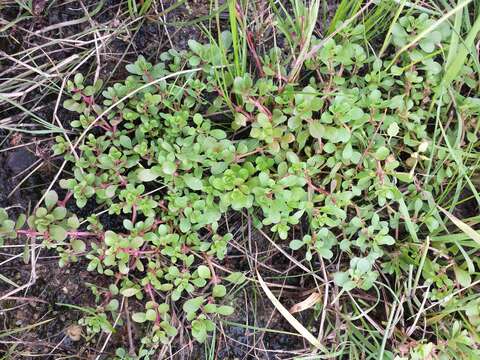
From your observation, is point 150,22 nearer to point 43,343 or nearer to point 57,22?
point 57,22

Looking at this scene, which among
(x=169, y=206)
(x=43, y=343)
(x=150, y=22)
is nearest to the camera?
(x=169, y=206)

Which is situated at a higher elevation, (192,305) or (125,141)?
(125,141)

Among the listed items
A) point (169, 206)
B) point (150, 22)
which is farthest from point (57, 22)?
point (169, 206)

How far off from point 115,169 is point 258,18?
70cm

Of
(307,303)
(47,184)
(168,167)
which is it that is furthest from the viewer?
(47,184)

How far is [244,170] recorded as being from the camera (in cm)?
149

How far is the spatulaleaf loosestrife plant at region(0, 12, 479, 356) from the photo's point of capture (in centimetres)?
151

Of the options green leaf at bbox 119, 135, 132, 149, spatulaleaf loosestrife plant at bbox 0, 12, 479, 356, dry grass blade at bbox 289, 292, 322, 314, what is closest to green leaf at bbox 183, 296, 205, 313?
spatulaleaf loosestrife plant at bbox 0, 12, 479, 356

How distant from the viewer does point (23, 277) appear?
1.68 m

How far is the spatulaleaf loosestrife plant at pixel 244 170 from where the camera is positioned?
4.95ft

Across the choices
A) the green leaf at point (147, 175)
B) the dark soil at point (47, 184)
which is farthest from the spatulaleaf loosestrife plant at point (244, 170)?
the dark soil at point (47, 184)

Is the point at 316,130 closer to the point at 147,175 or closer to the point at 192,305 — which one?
the point at 147,175

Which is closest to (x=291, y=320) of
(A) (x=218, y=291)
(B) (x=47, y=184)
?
(A) (x=218, y=291)

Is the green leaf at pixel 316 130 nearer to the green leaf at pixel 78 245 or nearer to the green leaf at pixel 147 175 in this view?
the green leaf at pixel 147 175
